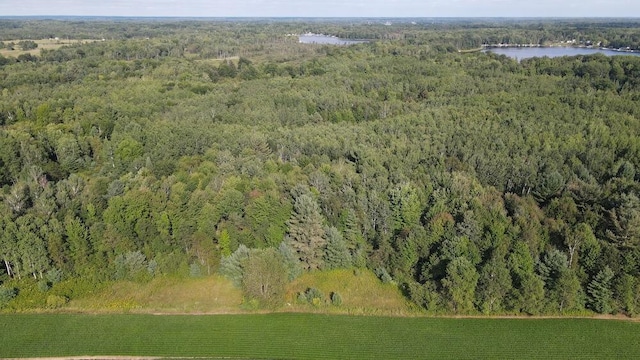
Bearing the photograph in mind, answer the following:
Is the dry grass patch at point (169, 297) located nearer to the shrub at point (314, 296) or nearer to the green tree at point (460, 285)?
the shrub at point (314, 296)

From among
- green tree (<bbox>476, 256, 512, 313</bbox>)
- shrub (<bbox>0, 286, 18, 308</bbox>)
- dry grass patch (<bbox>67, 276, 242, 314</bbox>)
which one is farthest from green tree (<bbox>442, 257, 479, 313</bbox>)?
shrub (<bbox>0, 286, 18, 308</bbox>)

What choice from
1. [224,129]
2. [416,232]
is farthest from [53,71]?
[416,232]

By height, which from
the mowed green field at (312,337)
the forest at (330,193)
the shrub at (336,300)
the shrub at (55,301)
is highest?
the forest at (330,193)

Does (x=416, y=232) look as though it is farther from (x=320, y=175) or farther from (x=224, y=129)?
(x=224, y=129)

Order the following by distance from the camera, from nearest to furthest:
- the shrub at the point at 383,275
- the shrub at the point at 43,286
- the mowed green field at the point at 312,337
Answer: the mowed green field at the point at 312,337, the shrub at the point at 43,286, the shrub at the point at 383,275

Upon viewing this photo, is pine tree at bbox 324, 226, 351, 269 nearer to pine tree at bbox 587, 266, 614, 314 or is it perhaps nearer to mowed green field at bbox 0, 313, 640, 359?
mowed green field at bbox 0, 313, 640, 359

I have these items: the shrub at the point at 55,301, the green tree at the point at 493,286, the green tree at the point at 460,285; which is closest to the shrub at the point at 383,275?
the green tree at the point at 460,285
